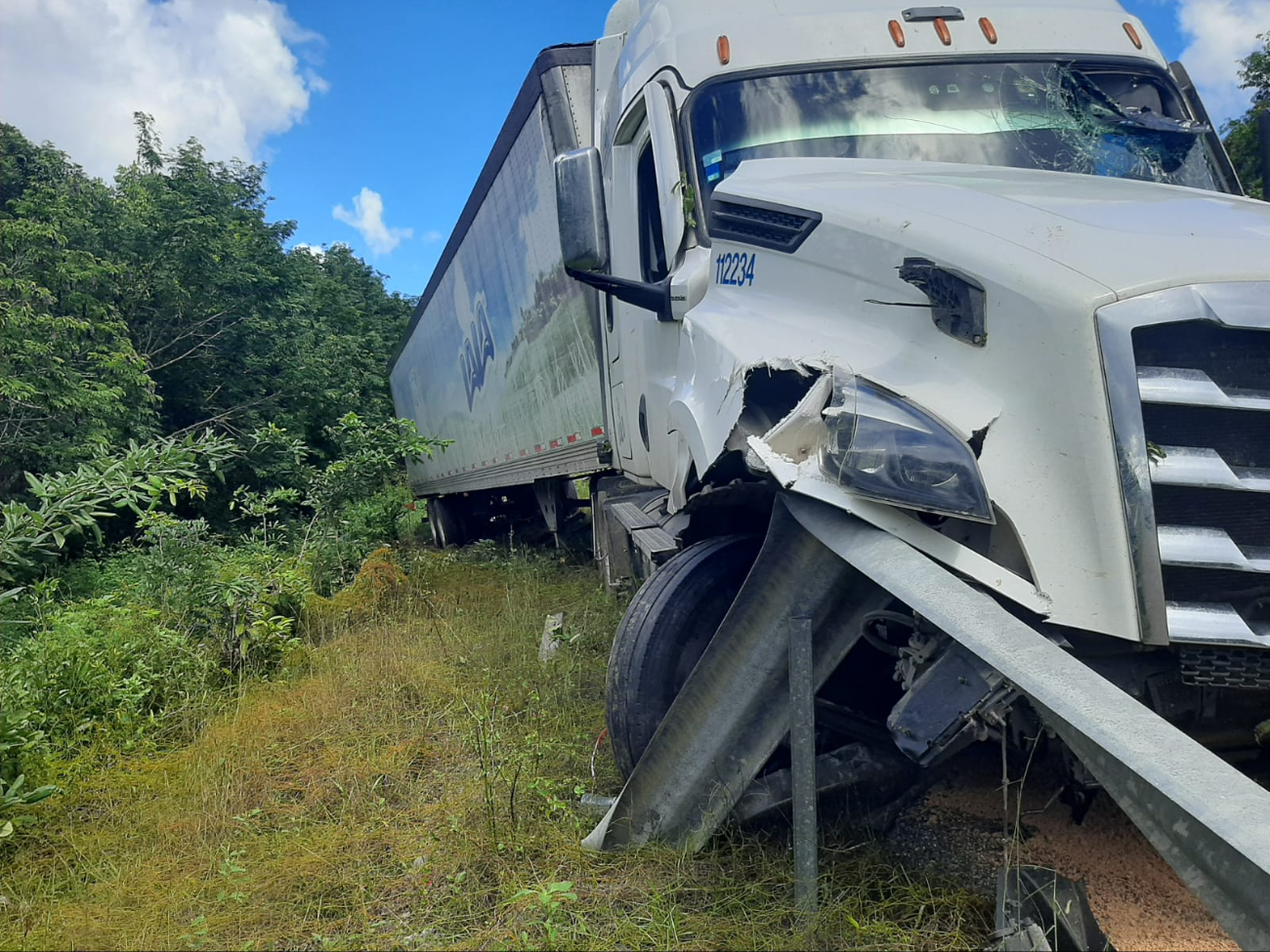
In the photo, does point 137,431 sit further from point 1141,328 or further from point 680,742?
point 1141,328

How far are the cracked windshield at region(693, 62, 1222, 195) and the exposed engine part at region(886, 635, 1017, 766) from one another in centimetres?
232

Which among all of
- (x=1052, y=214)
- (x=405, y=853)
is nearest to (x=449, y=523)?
(x=405, y=853)

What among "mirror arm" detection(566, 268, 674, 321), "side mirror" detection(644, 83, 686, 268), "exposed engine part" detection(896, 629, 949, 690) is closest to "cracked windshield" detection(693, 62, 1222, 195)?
"side mirror" detection(644, 83, 686, 268)

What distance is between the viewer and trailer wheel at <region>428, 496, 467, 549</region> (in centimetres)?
1551

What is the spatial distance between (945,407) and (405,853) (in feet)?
7.90

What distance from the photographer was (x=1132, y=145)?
12.2 ft

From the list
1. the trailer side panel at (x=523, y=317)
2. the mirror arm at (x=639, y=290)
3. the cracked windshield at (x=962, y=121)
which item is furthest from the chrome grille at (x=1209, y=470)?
the trailer side panel at (x=523, y=317)

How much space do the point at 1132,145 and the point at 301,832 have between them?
4.32 meters

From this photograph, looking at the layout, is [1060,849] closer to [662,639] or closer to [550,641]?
[662,639]

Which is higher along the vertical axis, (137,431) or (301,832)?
(137,431)

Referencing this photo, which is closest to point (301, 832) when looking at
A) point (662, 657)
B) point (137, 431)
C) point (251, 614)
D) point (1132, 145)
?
point (662, 657)

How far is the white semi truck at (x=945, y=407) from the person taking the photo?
2.06 meters

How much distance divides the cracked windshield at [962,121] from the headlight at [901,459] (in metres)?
1.86

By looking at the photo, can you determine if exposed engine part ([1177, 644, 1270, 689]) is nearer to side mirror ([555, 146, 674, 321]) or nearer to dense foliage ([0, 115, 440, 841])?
side mirror ([555, 146, 674, 321])
